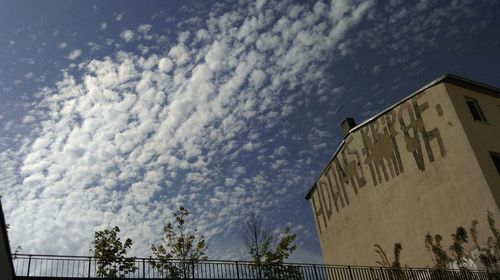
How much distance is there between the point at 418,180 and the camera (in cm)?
2519

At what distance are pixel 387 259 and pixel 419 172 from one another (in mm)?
6056

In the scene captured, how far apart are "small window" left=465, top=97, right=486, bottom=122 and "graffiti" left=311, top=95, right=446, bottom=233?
2343 millimetres

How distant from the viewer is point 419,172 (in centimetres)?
2514

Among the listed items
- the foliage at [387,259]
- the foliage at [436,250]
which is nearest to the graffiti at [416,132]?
the foliage at [436,250]

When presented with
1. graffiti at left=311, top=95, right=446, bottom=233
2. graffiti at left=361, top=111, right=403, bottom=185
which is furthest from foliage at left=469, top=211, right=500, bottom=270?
graffiti at left=361, top=111, right=403, bottom=185

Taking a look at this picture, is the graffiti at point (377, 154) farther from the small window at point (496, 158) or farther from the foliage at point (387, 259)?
the foliage at point (387, 259)

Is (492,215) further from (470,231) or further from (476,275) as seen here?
(476,275)

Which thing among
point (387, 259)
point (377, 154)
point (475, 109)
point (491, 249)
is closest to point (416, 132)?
point (377, 154)

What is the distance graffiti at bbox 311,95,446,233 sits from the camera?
25.2 meters

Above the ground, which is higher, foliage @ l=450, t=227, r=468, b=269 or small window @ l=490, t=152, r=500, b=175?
small window @ l=490, t=152, r=500, b=175

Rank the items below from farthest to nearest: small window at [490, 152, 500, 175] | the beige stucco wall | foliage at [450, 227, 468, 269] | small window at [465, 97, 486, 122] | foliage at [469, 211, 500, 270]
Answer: small window at [465, 97, 486, 122], small window at [490, 152, 500, 175], foliage at [450, 227, 468, 269], the beige stucco wall, foliage at [469, 211, 500, 270]

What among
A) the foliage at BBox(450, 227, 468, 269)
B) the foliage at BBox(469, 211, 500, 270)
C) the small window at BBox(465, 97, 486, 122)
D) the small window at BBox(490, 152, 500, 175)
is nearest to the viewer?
the foliage at BBox(469, 211, 500, 270)

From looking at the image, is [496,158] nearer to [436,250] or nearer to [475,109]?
[475,109]

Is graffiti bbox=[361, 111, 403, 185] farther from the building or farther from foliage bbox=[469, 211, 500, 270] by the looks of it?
foliage bbox=[469, 211, 500, 270]
